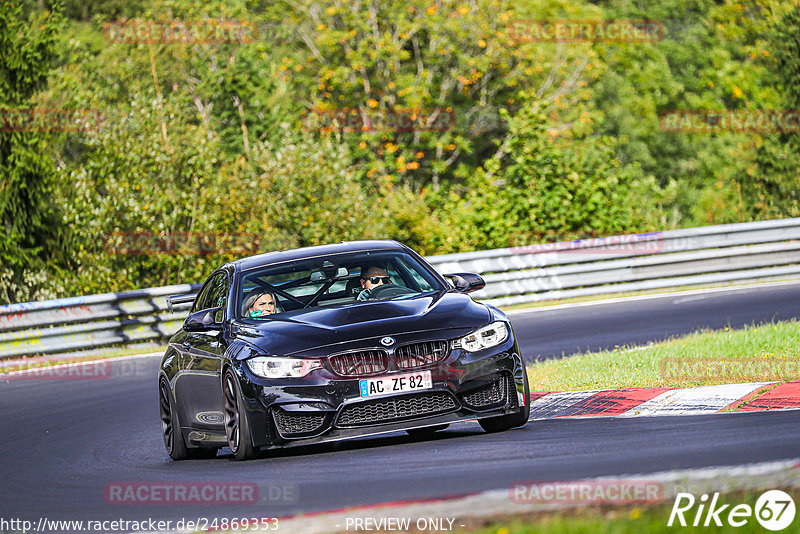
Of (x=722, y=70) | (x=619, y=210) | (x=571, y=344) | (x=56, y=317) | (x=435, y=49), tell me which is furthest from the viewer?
(x=722, y=70)

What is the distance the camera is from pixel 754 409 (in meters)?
9.02

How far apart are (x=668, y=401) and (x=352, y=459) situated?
9.07 feet

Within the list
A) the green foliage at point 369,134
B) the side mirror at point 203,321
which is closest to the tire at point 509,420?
the side mirror at point 203,321

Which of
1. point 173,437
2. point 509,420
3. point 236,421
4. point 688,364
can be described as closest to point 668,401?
point 509,420

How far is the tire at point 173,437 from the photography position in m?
10.1

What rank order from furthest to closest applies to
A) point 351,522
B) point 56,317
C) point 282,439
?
point 56,317 → point 282,439 → point 351,522

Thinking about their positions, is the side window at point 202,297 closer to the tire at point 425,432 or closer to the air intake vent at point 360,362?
the tire at point 425,432

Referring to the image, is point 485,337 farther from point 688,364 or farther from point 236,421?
point 688,364

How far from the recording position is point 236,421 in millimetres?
8758

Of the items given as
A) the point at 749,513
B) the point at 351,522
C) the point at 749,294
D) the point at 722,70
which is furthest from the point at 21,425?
the point at 722,70

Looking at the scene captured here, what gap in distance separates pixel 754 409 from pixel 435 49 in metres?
33.1

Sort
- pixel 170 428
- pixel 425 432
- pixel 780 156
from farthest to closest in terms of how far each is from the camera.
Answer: pixel 780 156
pixel 170 428
pixel 425 432

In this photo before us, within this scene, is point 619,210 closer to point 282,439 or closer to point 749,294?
point 749,294

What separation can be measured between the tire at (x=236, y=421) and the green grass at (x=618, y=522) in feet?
12.1
